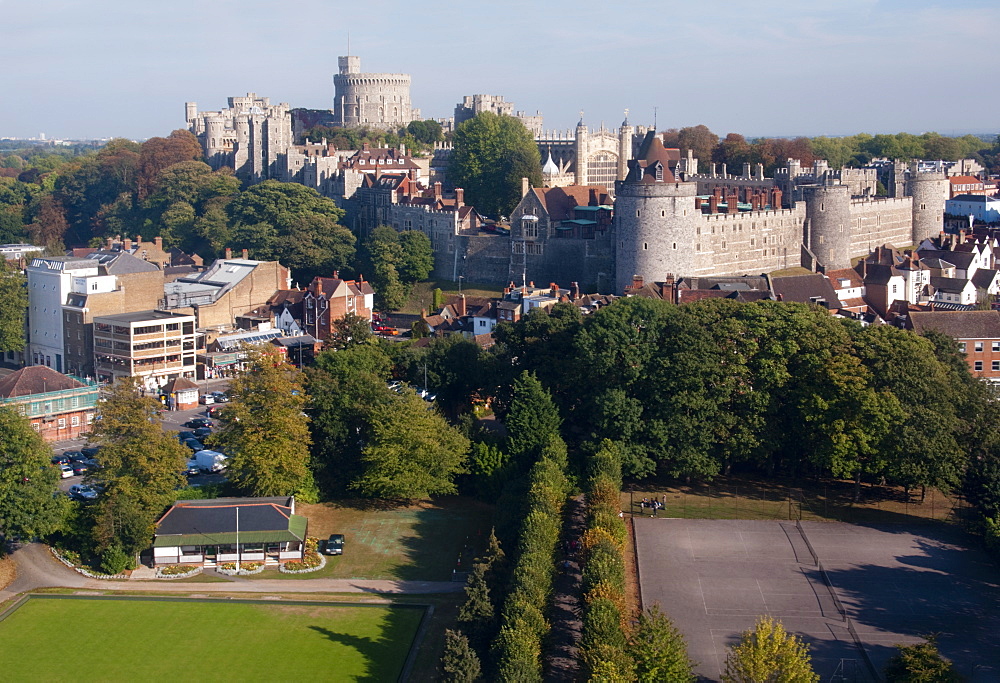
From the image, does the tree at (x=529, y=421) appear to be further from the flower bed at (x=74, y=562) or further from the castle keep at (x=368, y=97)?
the castle keep at (x=368, y=97)

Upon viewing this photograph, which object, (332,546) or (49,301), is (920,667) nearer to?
(332,546)

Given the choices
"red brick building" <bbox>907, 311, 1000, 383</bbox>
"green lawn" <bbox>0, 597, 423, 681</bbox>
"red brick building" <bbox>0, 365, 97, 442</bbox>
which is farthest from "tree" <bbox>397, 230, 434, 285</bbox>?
"green lawn" <bbox>0, 597, 423, 681</bbox>

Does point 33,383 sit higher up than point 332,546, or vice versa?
point 33,383

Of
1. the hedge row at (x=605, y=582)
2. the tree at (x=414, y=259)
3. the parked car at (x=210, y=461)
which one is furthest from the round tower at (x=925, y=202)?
the parked car at (x=210, y=461)

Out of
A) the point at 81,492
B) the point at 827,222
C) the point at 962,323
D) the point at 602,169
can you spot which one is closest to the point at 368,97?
the point at 602,169

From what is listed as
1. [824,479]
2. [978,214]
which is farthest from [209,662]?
[978,214]
